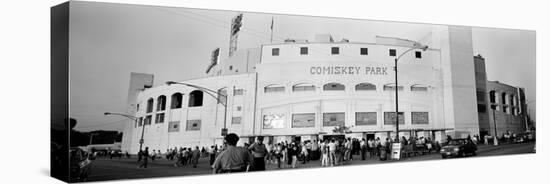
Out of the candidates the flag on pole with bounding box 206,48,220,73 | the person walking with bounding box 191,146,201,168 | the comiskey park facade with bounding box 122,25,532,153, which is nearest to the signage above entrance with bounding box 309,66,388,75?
the comiskey park facade with bounding box 122,25,532,153

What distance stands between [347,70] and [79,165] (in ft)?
29.2

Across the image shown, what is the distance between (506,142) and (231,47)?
39.8ft

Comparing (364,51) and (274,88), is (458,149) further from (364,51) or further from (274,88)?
(274,88)

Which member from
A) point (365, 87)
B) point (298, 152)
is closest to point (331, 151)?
point (298, 152)

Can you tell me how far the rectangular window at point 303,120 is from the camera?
1588 cm

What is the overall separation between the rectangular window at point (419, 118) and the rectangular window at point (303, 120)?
12.7ft

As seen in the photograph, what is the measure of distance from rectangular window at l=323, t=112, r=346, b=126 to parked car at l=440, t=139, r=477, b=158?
4.26 metres

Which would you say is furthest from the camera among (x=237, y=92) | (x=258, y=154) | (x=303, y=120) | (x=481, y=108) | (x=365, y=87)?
(x=481, y=108)

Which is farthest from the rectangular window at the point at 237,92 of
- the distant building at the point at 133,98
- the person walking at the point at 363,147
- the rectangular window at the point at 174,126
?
the person walking at the point at 363,147

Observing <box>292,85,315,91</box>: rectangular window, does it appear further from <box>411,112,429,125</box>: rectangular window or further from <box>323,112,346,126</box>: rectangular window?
<box>411,112,429,125</box>: rectangular window

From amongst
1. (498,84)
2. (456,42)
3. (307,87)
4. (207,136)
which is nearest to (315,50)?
(307,87)

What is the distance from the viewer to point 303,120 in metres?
16.0

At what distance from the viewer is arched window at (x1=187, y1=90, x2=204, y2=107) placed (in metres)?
14.3

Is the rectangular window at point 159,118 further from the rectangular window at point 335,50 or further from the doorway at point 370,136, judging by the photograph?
the doorway at point 370,136
